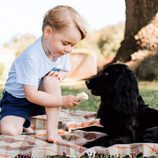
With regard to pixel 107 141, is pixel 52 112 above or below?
above

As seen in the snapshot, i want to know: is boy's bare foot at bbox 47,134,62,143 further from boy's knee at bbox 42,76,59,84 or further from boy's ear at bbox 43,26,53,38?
boy's ear at bbox 43,26,53,38

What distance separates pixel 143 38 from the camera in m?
11.1

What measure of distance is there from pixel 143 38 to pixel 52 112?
7.16 m

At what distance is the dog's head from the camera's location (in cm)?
433

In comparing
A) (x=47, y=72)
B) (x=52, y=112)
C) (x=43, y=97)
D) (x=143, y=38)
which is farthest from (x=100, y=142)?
(x=143, y=38)

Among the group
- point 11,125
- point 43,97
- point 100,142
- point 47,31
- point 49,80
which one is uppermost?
point 47,31

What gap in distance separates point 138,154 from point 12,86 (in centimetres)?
141

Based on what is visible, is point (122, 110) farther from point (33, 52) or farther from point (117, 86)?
point (33, 52)

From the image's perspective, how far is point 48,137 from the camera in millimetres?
4094

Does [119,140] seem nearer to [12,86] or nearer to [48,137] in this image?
[48,137]

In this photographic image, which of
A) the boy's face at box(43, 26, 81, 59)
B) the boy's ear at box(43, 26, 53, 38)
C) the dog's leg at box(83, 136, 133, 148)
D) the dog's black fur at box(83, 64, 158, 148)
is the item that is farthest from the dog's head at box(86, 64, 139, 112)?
the boy's ear at box(43, 26, 53, 38)

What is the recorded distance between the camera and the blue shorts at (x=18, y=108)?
4496mm

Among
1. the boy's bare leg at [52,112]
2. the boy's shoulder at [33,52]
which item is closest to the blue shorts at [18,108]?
the boy's bare leg at [52,112]

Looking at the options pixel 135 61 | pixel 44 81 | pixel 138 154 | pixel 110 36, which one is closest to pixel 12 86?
pixel 44 81
